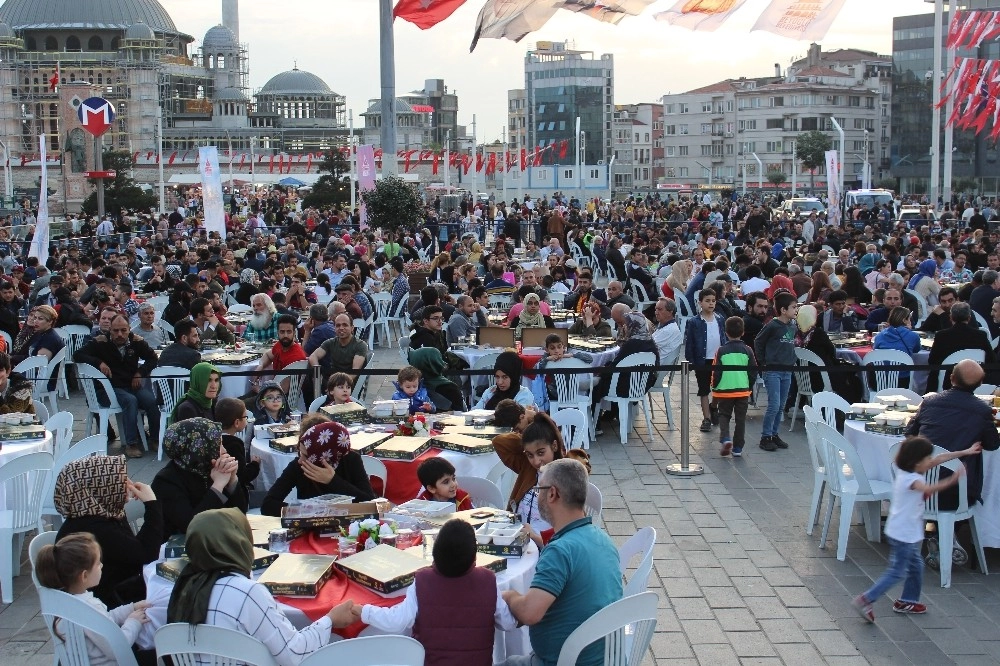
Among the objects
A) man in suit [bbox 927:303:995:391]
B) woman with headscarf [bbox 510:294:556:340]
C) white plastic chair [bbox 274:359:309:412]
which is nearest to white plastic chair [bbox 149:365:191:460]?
white plastic chair [bbox 274:359:309:412]

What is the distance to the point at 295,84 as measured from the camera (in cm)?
14612

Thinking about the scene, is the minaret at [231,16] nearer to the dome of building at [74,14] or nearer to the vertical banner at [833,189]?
the dome of building at [74,14]

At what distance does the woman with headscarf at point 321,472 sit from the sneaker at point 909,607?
2757 mm

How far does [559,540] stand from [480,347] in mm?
6660

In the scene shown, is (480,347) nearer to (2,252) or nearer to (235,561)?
(235,561)

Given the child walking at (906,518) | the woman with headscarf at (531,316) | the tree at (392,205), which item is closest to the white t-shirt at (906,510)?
the child walking at (906,518)

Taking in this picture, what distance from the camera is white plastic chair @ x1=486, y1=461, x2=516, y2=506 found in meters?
6.57

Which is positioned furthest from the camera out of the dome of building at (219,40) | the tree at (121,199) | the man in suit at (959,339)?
the dome of building at (219,40)

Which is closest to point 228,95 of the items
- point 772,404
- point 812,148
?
point 812,148

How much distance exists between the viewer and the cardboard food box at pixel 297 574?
4645 millimetres

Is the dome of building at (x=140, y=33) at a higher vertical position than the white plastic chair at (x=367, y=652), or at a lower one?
higher

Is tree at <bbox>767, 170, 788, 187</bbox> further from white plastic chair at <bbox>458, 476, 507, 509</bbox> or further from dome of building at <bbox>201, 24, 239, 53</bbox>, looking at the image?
white plastic chair at <bbox>458, 476, 507, 509</bbox>

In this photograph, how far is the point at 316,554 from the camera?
5.07 meters

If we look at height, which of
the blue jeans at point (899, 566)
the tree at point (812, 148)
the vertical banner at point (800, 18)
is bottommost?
the blue jeans at point (899, 566)
